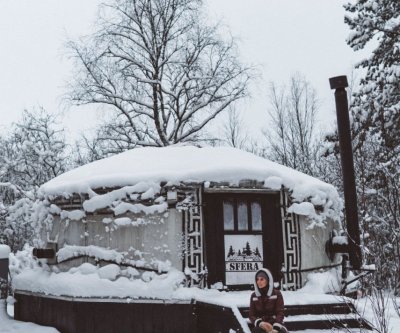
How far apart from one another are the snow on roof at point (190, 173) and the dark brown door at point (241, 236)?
33cm

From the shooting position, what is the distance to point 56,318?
7961 mm

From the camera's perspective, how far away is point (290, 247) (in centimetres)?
788

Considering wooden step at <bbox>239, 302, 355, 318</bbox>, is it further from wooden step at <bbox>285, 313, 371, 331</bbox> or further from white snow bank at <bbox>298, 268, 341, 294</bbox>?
white snow bank at <bbox>298, 268, 341, 294</bbox>

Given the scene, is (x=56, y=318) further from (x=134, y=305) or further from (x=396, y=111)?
(x=396, y=111)

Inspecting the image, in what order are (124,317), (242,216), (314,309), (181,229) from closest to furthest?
(314,309) → (124,317) → (181,229) → (242,216)

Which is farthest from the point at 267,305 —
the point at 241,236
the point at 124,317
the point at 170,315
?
the point at 124,317

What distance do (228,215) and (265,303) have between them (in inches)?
99.2

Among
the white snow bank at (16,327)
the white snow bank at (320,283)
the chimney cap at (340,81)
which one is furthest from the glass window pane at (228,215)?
the white snow bank at (16,327)

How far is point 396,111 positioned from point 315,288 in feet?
15.0

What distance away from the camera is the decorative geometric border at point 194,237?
24.2 ft

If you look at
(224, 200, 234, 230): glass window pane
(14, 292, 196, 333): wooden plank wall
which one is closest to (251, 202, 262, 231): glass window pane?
(224, 200, 234, 230): glass window pane

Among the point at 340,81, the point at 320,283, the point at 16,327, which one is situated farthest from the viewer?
the point at 340,81

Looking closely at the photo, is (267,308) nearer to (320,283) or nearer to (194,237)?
(194,237)

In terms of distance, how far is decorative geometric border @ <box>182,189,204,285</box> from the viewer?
7391 millimetres
